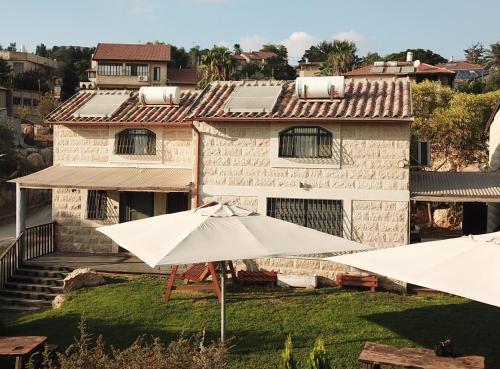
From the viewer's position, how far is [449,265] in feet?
23.6

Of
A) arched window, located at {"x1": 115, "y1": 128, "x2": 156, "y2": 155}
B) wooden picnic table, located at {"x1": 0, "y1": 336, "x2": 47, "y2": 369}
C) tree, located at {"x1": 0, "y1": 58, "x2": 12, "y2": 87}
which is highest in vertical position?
tree, located at {"x1": 0, "y1": 58, "x2": 12, "y2": 87}

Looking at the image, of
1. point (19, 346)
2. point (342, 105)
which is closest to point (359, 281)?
point (342, 105)

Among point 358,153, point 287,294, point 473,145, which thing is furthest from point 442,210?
point 287,294

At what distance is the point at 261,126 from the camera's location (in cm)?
1642

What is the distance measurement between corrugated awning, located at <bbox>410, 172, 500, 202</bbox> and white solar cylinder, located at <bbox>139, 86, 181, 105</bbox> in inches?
352

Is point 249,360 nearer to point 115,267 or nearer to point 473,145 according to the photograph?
point 115,267

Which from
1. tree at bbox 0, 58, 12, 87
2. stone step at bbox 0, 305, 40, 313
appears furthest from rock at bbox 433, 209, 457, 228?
tree at bbox 0, 58, 12, 87

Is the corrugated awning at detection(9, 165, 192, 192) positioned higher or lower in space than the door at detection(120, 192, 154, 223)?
higher

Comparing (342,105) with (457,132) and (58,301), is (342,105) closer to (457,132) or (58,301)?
(58,301)

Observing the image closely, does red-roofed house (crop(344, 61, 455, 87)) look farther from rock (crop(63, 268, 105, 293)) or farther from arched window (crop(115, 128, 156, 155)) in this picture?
rock (crop(63, 268, 105, 293))

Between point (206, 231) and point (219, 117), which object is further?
point (219, 117)

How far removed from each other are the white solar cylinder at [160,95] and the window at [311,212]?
19.3 ft

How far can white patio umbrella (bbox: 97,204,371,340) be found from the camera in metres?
8.35

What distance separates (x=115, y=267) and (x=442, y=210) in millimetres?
18445
